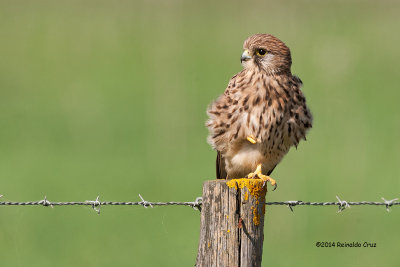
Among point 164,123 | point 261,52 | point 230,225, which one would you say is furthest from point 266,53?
point 164,123

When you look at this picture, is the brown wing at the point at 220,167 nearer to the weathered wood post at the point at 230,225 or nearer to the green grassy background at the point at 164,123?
the weathered wood post at the point at 230,225

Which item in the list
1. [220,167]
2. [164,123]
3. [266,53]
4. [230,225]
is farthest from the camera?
[164,123]

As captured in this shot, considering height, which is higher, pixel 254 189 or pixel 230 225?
pixel 254 189

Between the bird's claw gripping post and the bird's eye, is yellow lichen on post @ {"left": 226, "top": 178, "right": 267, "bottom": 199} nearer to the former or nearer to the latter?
the bird's claw gripping post

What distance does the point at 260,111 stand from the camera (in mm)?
6023

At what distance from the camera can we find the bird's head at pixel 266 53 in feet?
20.1

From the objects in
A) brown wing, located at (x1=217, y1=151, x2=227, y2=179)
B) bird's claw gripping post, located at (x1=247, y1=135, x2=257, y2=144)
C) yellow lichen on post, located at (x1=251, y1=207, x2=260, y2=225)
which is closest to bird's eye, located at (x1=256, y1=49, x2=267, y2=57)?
bird's claw gripping post, located at (x1=247, y1=135, x2=257, y2=144)

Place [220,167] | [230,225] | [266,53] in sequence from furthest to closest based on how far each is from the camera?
[220,167] < [266,53] < [230,225]

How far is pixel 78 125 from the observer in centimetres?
1473

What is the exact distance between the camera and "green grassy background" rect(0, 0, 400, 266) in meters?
9.86

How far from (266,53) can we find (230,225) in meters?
1.93

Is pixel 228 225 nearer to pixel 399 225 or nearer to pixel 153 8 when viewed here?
pixel 399 225

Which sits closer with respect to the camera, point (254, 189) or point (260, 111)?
point (254, 189)

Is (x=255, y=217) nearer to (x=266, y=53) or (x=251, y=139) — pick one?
(x=251, y=139)
